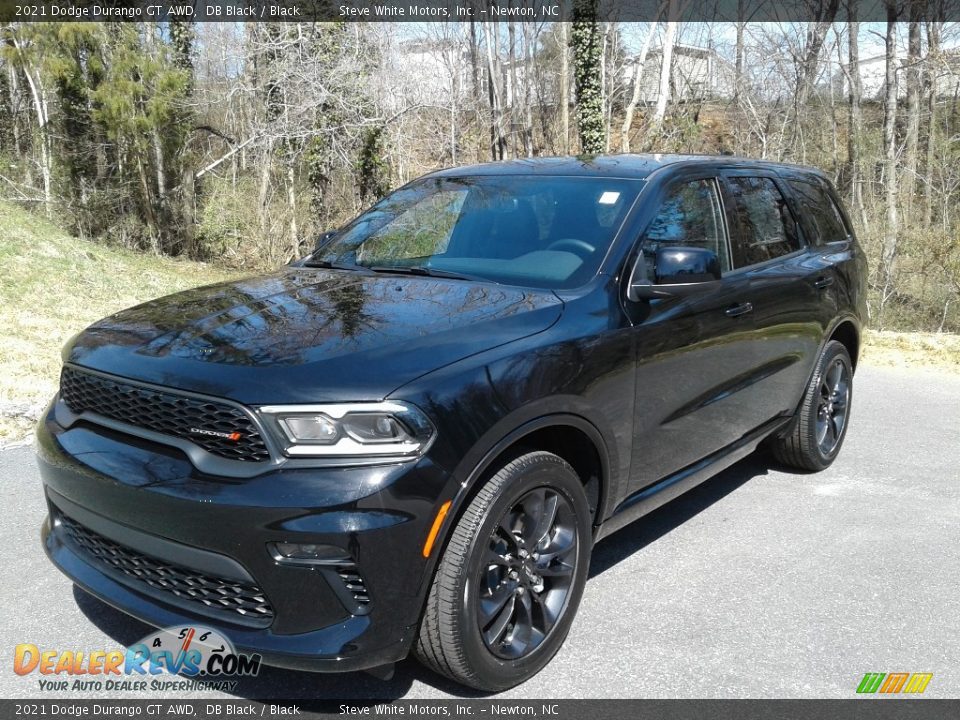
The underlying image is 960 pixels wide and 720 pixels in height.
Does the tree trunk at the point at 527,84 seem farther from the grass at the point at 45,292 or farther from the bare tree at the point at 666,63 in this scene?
the grass at the point at 45,292

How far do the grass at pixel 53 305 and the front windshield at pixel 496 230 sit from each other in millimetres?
3154

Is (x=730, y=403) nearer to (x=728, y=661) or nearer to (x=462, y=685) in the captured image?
(x=728, y=661)

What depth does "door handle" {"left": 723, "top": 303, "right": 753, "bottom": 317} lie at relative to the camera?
4063 mm

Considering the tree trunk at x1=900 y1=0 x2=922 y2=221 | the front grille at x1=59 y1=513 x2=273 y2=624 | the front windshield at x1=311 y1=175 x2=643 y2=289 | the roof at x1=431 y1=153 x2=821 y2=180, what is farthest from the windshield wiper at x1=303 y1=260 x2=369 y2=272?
the tree trunk at x1=900 y1=0 x2=922 y2=221

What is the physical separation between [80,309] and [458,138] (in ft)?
66.5

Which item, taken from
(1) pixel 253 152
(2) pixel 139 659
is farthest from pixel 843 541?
(1) pixel 253 152

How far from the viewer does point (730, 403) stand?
4215mm

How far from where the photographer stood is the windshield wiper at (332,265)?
4.09m

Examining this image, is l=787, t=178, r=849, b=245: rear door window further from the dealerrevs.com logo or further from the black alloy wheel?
the dealerrevs.com logo

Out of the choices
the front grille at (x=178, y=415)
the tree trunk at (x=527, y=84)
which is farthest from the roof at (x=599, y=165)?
the tree trunk at (x=527, y=84)

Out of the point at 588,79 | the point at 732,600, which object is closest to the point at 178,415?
the point at 732,600

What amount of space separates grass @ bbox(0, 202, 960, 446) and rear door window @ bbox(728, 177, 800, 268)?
4.83 meters

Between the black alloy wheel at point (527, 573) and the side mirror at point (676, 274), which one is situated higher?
the side mirror at point (676, 274)

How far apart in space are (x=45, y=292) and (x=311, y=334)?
9249mm
